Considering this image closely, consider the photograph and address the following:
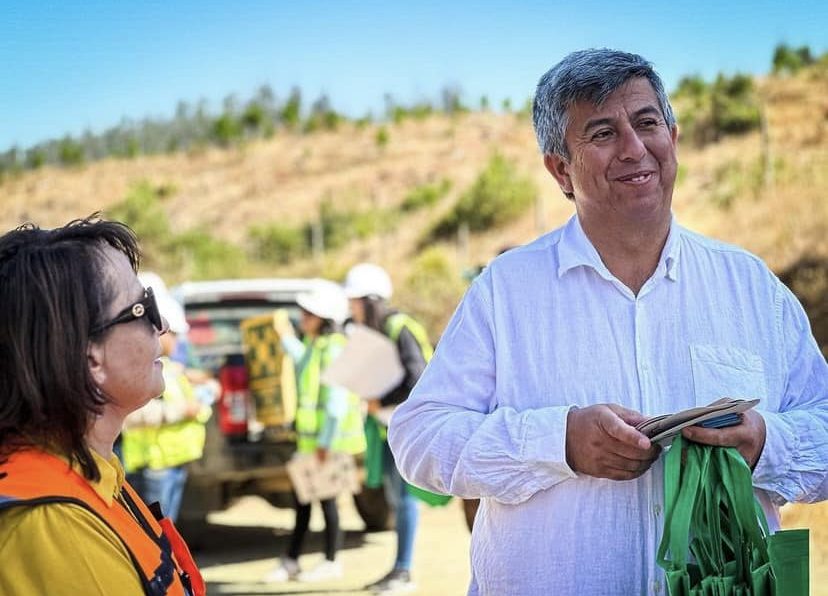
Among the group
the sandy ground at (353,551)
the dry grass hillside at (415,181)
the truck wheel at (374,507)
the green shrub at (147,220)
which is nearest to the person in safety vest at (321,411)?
the sandy ground at (353,551)

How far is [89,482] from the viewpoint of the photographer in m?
1.99

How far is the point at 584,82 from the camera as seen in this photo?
106 inches

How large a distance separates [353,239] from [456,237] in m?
8.22

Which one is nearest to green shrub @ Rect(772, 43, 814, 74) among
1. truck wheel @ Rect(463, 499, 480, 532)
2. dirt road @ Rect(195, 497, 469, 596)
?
dirt road @ Rect(195, 497, 469, 596)

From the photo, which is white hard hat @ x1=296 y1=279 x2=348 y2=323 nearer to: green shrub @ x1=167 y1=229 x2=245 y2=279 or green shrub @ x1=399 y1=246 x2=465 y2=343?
green shrub @ x1=399 y1=246 x2=465 y2=343

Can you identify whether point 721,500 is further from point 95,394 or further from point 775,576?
point 95,394

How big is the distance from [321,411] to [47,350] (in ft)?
21.5

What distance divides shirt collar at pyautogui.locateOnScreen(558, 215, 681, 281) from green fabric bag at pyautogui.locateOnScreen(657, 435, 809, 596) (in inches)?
17.4

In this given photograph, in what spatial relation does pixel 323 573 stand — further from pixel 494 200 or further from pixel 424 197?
pixel 424 197

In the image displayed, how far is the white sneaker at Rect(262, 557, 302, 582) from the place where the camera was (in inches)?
341

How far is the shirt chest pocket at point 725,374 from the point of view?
101 inches

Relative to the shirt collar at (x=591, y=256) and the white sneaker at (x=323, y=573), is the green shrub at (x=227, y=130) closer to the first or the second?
the white sneaker at (x=323, y=573)

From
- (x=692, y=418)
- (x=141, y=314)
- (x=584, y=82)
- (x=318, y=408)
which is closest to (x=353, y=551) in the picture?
(x=318, y=408)

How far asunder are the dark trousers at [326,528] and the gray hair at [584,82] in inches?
241
